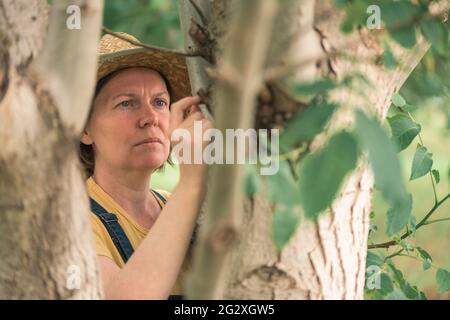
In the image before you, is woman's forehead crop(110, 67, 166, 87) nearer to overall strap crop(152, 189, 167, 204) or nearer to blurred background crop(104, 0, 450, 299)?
overall strap crop(152, 189, 167, 204)

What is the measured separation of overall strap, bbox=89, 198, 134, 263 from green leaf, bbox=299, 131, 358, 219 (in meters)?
0.89

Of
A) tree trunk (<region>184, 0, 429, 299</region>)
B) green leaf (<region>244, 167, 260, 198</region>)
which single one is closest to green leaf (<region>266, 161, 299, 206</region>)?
green leaf (<region>244, 167, 260, 198</region>)

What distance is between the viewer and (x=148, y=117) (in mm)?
1748

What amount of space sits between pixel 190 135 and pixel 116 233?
469mm

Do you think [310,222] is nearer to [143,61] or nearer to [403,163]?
[143,61]

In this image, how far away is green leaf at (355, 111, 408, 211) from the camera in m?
0.71

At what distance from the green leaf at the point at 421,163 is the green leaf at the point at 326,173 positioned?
31.1 inches

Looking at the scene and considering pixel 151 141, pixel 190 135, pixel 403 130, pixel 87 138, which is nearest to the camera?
pixel 190 135

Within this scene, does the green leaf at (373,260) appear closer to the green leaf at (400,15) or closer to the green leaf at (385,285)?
the green leaf at (385,285)

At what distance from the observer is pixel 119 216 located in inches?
67.7

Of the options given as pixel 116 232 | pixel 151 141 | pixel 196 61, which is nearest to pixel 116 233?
pixel 116 232

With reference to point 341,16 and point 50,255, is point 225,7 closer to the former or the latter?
point 341,16

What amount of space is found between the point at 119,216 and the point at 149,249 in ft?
1.38
